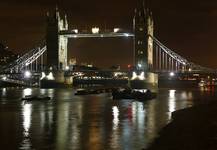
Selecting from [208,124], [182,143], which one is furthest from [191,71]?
[182,143]

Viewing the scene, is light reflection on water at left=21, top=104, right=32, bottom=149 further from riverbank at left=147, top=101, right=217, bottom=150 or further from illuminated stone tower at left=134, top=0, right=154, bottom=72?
illuminated stone tower at left=134, top=0, right=154, bottom=72

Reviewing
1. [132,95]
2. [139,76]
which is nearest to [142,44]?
Result: [139,76]

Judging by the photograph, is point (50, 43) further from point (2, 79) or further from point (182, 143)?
point (182, 143)

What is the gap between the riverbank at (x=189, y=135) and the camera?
2642 cm

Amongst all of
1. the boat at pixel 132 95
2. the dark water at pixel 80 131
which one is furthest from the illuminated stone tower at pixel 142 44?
the dark water at pixel 80 131

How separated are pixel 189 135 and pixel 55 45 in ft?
341

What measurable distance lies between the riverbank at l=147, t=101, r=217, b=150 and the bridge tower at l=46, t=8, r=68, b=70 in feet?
312

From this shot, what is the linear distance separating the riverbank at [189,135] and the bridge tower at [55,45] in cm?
9521

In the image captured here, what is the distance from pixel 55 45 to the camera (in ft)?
435

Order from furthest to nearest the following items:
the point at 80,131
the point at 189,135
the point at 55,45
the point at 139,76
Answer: the point at 55,45 → the point at 139,76 → the point at 80,131 → the point at 189,135

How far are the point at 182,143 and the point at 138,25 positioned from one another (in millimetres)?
102444

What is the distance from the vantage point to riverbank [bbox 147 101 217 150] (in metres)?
26.4

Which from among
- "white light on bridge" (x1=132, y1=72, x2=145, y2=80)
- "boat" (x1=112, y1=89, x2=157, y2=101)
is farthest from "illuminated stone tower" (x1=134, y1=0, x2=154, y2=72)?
"boat" (x1=112, y1=89, x2=157, y2=101)

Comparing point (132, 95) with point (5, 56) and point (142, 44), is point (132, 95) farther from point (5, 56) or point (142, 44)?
point (5, 56)
